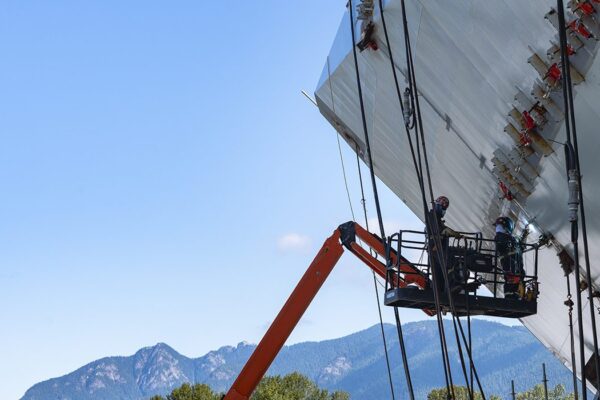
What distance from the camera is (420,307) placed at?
13680mm

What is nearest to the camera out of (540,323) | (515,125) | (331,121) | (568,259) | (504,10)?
(504,10)

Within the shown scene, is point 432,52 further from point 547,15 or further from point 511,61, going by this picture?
point 547,15

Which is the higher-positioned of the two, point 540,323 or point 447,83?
point 447,83

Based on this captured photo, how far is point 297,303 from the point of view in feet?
55.5

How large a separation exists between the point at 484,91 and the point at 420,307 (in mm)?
3227

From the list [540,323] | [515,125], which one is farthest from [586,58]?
[540,323]

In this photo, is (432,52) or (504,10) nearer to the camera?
(504,10)

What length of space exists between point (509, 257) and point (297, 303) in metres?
4.21

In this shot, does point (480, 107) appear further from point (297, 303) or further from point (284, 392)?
point (284, 392)

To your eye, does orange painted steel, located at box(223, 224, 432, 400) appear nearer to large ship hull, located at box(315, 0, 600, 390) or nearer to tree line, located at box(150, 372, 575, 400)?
large ship hull, located at box(315, 0, 600, 390)

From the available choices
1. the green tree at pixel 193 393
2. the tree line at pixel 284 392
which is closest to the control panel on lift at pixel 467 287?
the tree line at pixel 284 392

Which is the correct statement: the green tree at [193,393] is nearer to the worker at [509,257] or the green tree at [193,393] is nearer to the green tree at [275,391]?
the green tree at [275,391]

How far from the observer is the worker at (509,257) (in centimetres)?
1370

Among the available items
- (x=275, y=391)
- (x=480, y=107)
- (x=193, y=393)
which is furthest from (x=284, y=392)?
(x=480, y=107)
